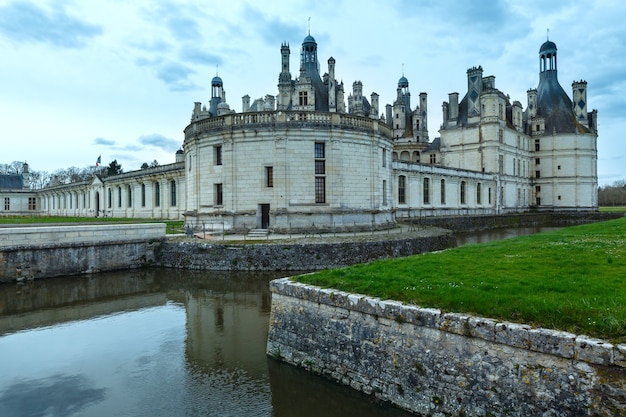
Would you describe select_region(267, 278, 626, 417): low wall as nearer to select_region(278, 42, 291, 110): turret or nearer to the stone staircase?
the stone staircase

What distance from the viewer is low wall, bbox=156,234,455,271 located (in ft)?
64.6

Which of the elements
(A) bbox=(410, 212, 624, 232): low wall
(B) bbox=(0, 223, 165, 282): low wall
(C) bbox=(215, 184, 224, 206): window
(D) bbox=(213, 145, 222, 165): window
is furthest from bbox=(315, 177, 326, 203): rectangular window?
(A) bbox=(410, 212, 624, 232): low wall

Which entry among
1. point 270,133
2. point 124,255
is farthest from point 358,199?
point 124,255

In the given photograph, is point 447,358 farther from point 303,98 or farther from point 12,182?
point 12,182

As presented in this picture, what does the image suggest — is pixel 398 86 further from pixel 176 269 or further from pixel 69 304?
pixel 69 304

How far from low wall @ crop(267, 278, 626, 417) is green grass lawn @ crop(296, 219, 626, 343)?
34cm

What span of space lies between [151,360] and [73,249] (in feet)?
40.8

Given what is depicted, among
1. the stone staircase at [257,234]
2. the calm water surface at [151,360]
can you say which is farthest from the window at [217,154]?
the calm water surface at [151,360]

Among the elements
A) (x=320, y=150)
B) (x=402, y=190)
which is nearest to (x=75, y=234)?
(x=320, y=150)

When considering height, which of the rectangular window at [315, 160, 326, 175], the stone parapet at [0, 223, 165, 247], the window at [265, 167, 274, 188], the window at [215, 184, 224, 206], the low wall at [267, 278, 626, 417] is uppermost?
the rectangular window at [315, 160, 326, 175]

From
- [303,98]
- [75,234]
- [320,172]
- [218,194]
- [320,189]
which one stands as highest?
[303,98]

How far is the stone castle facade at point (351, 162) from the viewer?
25234 millimetres

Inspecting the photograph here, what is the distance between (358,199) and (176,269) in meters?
11.4

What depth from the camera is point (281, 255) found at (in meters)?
19.7
